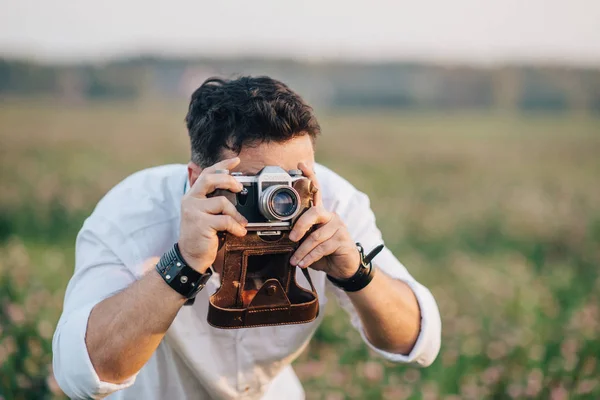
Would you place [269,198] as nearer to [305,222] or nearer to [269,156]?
[305,222]

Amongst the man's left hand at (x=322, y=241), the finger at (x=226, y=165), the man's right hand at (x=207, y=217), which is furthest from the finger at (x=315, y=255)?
the finger at (x=226, y=165)

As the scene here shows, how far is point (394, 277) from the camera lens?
259 centimetres

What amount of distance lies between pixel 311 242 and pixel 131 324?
617 millimetres

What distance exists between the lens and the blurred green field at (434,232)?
3512 mm

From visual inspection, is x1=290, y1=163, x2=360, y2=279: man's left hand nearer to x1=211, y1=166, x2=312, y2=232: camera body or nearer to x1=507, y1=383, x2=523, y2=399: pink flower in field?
x1=211, y1=166, x2=312, y2=232: camera body

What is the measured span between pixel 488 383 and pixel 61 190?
199 inches

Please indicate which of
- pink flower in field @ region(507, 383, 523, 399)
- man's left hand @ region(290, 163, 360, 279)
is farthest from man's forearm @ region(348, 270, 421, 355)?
pink flower in field @ region(507, 383, 523, 399)

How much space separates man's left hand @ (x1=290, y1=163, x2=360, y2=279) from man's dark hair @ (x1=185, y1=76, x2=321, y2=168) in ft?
0.64

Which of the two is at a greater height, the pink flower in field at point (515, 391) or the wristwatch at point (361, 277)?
the wristwatch at point (361, 277)

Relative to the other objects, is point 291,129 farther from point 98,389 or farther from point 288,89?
point 98,389

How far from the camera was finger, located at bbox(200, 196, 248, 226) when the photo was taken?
1982 millimetres

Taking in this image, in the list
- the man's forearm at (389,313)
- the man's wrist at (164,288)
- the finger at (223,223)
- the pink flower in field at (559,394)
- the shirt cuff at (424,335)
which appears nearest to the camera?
the finger at (223,223)

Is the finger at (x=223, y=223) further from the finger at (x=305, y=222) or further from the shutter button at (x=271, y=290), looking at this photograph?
the shutter button at (x=271, y=290)

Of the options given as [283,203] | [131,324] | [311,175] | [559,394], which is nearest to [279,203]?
[283,203]
